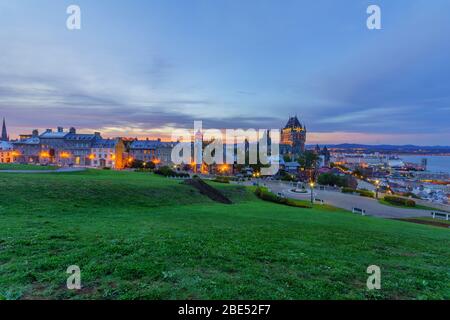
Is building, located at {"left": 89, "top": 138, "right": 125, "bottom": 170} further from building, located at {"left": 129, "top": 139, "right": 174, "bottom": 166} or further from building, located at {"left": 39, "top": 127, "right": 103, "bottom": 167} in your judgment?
building, located at {"left": 129, "top": 139, "right": 174, "bottom": 166}

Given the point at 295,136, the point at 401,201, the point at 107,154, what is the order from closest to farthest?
the point at 401,201, the point at 107,154, the point at 295,136

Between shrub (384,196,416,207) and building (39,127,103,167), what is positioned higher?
building (39,127,103,167)

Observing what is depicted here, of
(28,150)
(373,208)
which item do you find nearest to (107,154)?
(28,150)

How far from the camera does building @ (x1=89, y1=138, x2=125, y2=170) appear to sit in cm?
8906

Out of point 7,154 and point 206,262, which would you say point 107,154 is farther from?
point 206,262

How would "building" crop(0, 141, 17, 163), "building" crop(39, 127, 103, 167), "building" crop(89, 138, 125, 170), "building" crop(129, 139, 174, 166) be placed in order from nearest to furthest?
"building" crop(89, 138, 125, 170)
"building" crop(0, 141, 17, 163)
"building" crop(39, 127, 103, 167)
"building" crop(129, 139, 174, 166)

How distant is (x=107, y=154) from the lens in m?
89.3

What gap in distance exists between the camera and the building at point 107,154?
8906 cm

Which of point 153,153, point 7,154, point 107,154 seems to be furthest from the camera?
point 153,153

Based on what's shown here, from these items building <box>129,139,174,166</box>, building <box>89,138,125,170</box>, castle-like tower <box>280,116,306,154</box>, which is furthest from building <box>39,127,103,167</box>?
castle-like tower <box>280,116,306,154</box>

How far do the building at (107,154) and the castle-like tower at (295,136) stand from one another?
12485 centimetres

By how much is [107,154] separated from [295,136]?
465ft

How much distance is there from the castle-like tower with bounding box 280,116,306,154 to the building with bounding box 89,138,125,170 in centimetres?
12485
